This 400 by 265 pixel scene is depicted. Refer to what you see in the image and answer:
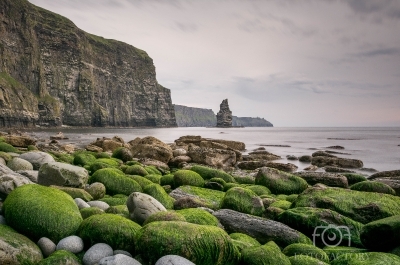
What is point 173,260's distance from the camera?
406 cm

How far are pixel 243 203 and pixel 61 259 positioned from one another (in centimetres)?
487

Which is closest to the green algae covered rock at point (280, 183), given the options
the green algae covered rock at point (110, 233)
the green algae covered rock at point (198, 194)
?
the green algae covered rock at point (198, 194)

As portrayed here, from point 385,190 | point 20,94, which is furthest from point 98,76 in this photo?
point 385,190

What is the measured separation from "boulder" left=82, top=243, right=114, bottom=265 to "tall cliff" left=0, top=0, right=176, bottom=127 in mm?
85814

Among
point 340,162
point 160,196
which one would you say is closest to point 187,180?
point 160,196

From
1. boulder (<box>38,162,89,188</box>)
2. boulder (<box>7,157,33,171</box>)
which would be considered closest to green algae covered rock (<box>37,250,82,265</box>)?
boulder (<box>38,162,89,188</box>)

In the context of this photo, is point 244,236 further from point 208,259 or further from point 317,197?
point 317,197

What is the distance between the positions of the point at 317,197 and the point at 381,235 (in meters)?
2.52

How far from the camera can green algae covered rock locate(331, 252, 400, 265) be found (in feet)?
15.8

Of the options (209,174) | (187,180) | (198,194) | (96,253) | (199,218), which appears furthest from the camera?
(209,174)

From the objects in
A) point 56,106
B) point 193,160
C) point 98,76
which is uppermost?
A: point 98,76

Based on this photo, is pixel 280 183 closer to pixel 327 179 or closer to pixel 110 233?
pixel 327 179

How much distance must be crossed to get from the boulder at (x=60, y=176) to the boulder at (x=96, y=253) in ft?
12.0

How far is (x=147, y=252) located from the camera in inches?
175
